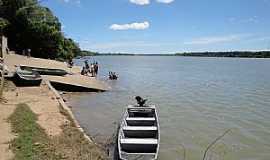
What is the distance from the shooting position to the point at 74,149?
1086 cm

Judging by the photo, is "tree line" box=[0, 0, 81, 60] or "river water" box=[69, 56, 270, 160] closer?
"river water" box=[69, 56, 270, 160]

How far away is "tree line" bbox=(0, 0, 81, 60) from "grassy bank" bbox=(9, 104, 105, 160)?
147 feet

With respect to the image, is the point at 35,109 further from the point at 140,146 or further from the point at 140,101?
the point at 140,146

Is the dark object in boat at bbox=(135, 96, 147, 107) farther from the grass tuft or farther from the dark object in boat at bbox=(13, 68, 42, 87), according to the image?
the dark object in boat at bbox=(13, 68, 42, 87)

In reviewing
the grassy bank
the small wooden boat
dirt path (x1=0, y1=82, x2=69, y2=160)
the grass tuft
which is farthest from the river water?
the grass tuft

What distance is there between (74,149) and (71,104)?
13.9 meters

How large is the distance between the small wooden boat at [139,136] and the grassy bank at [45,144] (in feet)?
3.09

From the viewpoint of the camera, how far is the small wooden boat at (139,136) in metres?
11.1

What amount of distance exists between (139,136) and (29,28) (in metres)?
46.8

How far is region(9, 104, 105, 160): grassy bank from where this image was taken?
9.89 m

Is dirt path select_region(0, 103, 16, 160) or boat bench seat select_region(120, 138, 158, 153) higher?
dirt path select_region(0, 103, 16, 160)

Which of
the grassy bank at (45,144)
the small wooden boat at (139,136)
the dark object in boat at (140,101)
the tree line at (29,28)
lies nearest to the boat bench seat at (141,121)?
the small wooden boat at (139,136)

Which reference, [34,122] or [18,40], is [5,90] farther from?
[18,40]

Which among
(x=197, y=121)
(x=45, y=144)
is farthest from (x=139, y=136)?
(x=197, y=121)
